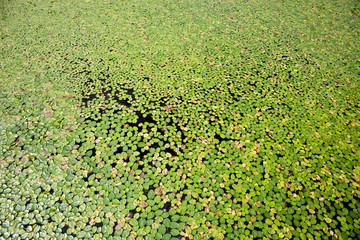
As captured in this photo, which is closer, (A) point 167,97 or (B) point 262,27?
(A) point 167,97

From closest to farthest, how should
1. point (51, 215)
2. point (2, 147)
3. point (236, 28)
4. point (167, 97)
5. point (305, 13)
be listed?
1. point (51, 215)
2. point (2, 147)
3. point (167, 97)
4. point (236, 28)
5. point (305, 13)

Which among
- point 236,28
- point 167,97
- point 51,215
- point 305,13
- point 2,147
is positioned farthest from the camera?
point 305,13

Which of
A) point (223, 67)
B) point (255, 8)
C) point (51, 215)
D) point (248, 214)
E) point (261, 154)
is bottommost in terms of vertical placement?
point (51, 215)

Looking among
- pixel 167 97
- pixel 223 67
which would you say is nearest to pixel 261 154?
pixel 167 97

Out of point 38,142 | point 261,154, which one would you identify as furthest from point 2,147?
point 261,154

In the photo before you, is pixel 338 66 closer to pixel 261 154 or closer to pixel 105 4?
pixel 261 154

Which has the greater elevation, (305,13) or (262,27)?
(305,13)
